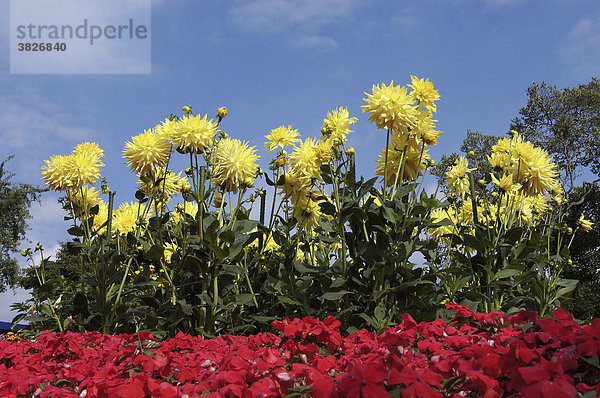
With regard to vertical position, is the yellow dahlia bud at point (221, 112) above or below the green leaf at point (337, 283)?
above

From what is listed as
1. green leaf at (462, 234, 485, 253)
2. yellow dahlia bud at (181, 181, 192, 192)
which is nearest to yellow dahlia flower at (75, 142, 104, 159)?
yellow dahlia bud at (181, 181, 192, 192)

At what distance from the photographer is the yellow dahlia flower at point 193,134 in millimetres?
3016

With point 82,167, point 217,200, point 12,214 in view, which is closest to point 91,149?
point 82,167

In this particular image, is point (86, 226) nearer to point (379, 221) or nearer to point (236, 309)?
point (236, 309)

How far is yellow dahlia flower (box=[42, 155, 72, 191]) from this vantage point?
3.51 meters

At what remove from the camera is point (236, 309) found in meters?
3.34

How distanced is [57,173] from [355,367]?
302 centimetres

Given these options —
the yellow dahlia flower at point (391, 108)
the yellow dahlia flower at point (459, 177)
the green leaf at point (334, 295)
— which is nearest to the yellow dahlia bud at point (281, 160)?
the yellow dahlia flower at point (391, 108)

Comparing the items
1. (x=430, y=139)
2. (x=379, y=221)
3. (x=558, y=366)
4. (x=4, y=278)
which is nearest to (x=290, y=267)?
(x=379, y=221)

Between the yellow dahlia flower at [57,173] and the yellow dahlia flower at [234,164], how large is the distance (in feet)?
3.69

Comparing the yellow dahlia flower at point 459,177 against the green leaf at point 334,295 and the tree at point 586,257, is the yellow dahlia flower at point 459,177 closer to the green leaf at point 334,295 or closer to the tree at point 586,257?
the green leaf at point 334,295

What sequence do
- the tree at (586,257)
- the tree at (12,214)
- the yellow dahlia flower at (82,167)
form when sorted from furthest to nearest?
the tree at (12,214) < the tree at (586,257) < the yellow dahlia flower at (82,167)

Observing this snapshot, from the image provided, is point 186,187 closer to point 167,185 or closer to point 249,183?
point 167,185

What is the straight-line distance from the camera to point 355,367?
4.02ft
